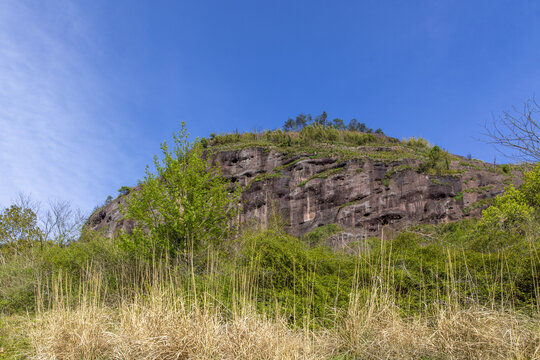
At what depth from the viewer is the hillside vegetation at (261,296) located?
440 centimetres

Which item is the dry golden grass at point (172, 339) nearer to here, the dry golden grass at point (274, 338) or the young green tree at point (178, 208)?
the dry golden grass at point (274, 338)

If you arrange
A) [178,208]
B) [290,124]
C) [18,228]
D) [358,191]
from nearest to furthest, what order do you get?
[178,208]
[18,228]
[358,191]
[290,124]

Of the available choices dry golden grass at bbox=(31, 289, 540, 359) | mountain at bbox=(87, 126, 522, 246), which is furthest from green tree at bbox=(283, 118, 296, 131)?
dry golden grass at bbox=(31, 289, 540, 359)

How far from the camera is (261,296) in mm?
7375

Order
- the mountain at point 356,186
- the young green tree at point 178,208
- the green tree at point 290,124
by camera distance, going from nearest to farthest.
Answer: the young green tree at point 178,208 < the mountain at point 356,186 < the green tree at point 290,124

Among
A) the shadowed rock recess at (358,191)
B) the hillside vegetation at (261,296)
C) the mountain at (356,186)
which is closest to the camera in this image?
the hillside vegetation at (261,296)

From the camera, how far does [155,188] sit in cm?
1083

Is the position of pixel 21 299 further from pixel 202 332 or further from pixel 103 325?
pixel 202 332

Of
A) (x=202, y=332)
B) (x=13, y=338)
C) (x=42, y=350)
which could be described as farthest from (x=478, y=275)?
(x=13, y=338)

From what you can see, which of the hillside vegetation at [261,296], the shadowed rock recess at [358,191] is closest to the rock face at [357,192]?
the shadowed rock recess at [358,191]

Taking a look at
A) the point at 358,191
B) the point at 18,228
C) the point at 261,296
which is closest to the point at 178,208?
the point at 261,296

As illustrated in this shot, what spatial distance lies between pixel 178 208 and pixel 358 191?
93.5 ft

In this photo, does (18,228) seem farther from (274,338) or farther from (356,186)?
(356,186)

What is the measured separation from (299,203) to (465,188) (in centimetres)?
1720
